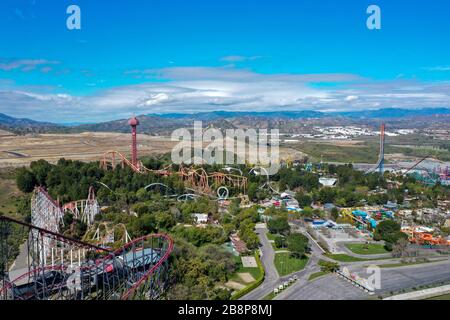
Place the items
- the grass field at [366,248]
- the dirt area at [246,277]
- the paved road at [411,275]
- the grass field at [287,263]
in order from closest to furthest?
the paved road at [411,275]
the dirt area at [246,277]
the grass field at [287,263]
the grass field at [366,248]

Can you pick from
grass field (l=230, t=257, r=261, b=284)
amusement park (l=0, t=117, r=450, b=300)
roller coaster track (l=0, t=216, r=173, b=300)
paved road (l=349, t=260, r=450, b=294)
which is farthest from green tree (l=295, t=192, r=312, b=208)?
roller coaster track (l=0, t=216, r=173, b=300)

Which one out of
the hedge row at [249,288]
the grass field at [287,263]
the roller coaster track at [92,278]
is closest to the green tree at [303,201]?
the grass field at [287,263]

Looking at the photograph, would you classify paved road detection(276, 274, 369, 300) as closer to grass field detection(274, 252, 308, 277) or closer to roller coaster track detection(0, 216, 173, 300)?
grass field detection(274, 252, 308, 277)

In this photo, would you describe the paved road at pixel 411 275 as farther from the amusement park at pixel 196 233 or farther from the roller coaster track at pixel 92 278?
the roller coaster track at pixel 92 278
